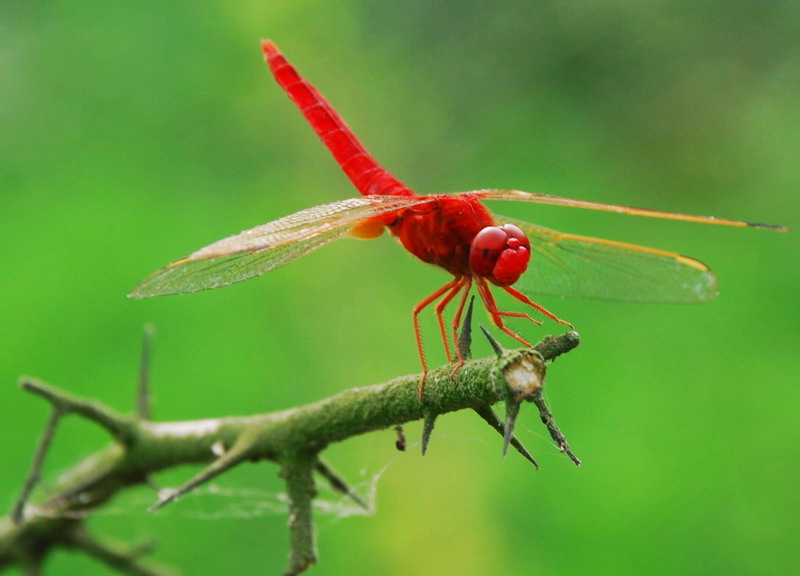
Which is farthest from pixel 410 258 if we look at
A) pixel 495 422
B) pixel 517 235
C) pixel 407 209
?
pixel 495 422

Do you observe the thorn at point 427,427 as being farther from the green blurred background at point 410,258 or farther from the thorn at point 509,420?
the green blurred background at point 410,258

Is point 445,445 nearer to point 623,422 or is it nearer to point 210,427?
point 623,422

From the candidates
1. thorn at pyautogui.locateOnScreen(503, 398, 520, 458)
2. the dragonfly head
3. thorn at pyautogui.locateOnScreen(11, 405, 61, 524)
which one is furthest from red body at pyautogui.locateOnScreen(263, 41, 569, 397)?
thorn at pyautogui.locateOnScreen(11, 405, 61, 524)

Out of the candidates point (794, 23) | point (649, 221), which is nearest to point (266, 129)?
point (649, 221)

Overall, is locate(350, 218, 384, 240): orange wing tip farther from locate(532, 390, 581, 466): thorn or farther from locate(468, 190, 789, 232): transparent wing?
locate(532, 390, 581, 466): thorn

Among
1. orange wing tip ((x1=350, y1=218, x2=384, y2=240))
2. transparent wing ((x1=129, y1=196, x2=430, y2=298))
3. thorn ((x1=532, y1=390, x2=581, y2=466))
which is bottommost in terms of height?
thorn ((x1=532, y1=390, x2=581, y2=466))

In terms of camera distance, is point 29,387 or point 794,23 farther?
point 794,23
